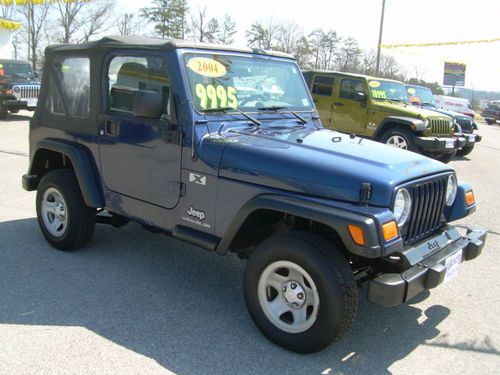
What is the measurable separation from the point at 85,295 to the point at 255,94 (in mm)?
2099

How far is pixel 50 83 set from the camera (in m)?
4.80

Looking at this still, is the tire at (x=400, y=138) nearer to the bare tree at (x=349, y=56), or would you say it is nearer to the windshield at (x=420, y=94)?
the windshield at (x=420, y=94)

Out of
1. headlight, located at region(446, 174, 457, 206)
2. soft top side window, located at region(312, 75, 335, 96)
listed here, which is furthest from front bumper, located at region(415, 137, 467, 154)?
headlight, located at region(446, 174, 457, 206)

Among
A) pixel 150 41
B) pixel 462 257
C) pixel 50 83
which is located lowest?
pixel 462 257

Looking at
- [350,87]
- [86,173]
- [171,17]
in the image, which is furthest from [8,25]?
[86,173]

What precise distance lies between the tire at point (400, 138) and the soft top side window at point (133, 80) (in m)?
7.69

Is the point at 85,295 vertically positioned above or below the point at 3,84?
below

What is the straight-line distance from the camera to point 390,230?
113 inches

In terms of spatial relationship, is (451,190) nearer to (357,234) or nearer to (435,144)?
(357,234)

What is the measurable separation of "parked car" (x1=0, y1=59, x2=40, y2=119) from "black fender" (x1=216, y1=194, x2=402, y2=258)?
15.0 meters

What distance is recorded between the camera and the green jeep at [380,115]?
417 inches

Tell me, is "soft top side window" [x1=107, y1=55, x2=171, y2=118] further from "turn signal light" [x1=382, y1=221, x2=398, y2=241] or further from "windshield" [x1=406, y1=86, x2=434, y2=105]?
"windshield" [x1=406, y1=86, x2=434, y2=105]

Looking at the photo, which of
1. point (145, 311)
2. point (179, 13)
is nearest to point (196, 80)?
point (145, 311)

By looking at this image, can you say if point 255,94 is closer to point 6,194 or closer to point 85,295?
point 85,295
